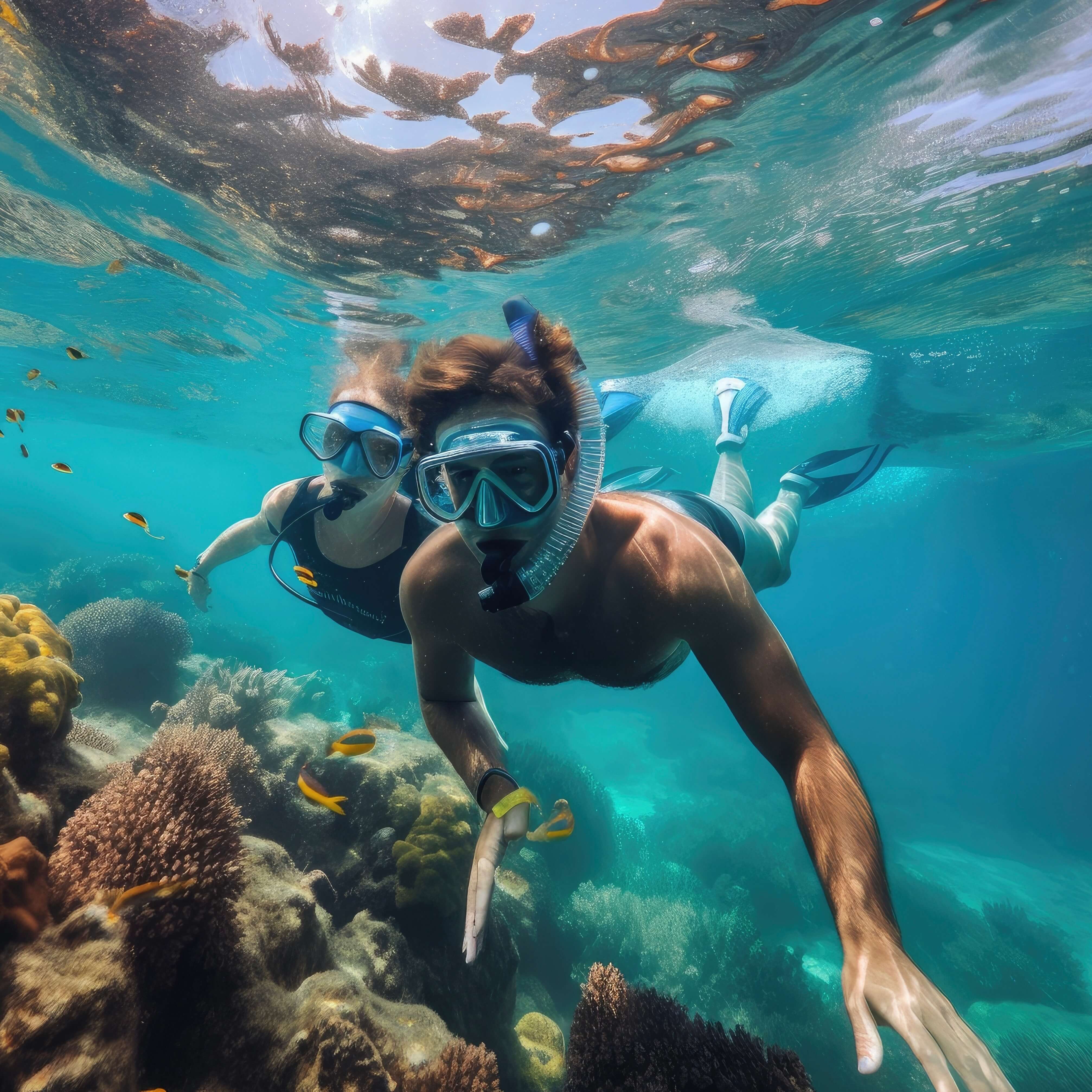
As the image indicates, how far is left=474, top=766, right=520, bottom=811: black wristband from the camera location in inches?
108

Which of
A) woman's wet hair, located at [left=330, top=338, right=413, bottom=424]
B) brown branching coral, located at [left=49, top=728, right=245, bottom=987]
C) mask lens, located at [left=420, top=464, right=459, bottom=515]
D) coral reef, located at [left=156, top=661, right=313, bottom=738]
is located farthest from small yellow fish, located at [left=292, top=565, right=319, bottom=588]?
coral reef, located at [left=156, top=661, right=313, bottom=738]

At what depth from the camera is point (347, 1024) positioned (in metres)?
2.76

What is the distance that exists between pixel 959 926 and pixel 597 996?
16.3 meters

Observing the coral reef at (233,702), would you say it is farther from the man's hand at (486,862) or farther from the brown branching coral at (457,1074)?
the man's hand at (486,862)

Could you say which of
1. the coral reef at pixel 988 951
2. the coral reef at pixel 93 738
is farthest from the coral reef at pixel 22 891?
the coral reef at pixel 988 951

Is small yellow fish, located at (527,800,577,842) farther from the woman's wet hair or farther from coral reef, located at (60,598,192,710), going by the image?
coral reef, located at (60,598,192,710)

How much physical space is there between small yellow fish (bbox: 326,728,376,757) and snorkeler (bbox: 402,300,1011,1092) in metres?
0.95

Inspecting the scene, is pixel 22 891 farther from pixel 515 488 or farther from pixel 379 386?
pixel 379 386

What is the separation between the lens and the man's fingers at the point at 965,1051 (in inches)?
44.9

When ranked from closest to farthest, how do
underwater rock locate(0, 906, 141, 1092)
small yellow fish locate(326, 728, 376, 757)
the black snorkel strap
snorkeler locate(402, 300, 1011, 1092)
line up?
underwater rock locate(0, 906, 141, 1092) → snorkeler locate(402, 300, 1011, 1092) → small yellow fish locate(326, 728, 376, 757) → the black snorkel strap

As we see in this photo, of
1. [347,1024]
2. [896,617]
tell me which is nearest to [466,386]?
[347,1024]

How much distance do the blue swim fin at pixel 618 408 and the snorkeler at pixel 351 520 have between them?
12.8ft

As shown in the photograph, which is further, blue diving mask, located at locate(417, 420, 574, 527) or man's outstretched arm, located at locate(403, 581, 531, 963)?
man's outstretched arm, located at locate(403, 581, 531, 963)

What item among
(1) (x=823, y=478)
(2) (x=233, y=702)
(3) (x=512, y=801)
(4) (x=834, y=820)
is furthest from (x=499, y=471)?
(2) (x=233, y=702)
